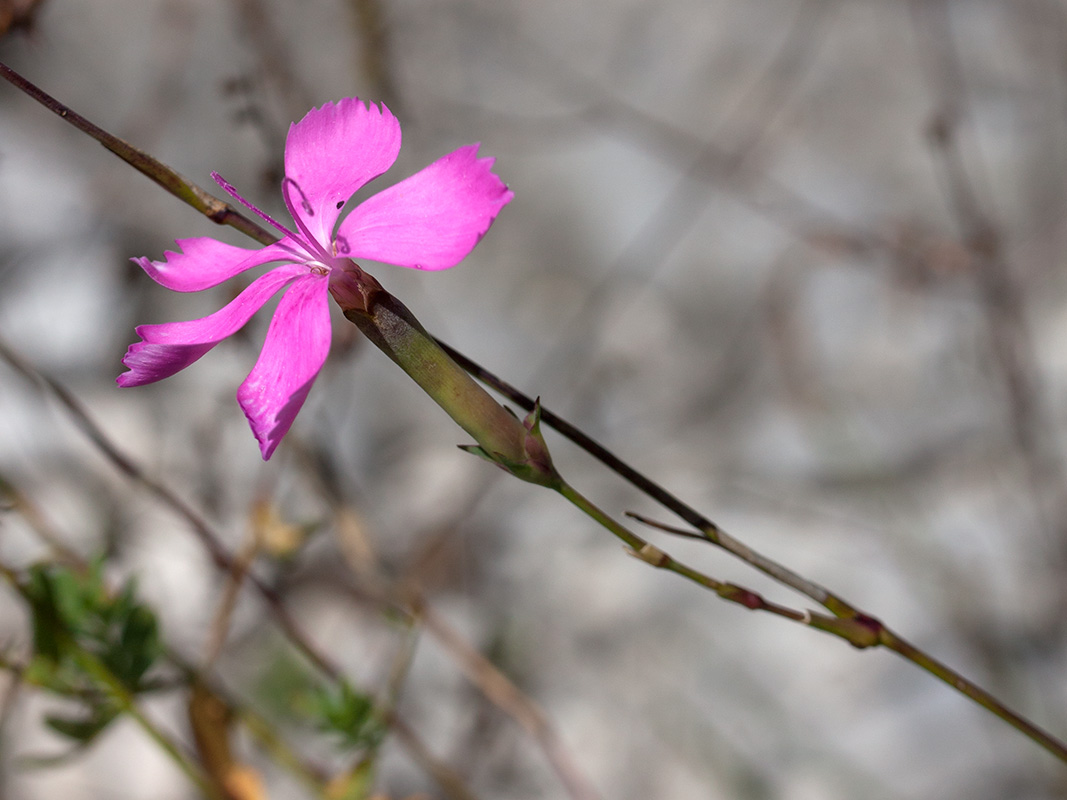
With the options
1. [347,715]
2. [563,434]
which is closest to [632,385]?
[347,715]

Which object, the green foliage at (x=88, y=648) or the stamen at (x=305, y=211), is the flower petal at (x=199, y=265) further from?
the green foliage at (x=88, y=648)

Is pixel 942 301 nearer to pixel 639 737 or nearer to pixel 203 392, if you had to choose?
pixel 639 737

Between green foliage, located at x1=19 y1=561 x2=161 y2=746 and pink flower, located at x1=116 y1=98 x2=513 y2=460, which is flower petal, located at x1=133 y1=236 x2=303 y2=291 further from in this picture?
green foliage, located at x1=19 y1=561 x2=161 y2=746

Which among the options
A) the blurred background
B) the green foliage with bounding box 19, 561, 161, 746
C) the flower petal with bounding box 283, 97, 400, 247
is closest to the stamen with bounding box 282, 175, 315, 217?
the flower petal with bounding box 283, 97, 400, 247

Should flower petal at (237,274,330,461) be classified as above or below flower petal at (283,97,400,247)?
below

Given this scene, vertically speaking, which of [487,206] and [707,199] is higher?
[707,199]

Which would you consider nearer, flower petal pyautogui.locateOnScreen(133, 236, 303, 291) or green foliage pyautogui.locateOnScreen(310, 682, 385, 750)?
flower petal pyautogui.locateOnScreen(133, 236, 303, 291)

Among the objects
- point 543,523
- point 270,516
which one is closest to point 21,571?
point 270,516

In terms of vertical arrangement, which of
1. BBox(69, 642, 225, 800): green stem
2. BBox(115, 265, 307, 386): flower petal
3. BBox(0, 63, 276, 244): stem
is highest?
BBox(0, 63, 276, 244): stem
